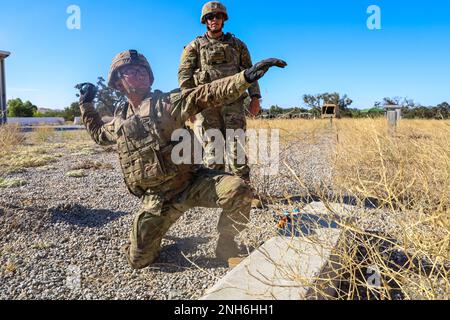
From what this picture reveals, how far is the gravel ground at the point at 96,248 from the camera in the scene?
247cm

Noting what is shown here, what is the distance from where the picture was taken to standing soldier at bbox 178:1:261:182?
12.2ft

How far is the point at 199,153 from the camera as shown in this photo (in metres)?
2.82

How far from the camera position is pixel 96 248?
3.14 m

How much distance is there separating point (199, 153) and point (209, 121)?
0.99 metres

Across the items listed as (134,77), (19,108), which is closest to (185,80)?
(134,77)

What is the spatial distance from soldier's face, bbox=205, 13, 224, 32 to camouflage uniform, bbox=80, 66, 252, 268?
138 cm

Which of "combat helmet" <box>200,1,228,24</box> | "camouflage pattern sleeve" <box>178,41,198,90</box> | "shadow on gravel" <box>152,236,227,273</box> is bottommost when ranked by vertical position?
"shadow on gravel" <box>152,236,227,273</box>

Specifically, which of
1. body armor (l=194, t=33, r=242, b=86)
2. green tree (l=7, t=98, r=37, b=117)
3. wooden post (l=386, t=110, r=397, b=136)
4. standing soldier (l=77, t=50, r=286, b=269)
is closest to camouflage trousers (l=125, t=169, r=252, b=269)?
standing soldier (l=77, t=50, r=286, b=269)

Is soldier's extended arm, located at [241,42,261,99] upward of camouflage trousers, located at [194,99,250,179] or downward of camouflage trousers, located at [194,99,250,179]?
upward

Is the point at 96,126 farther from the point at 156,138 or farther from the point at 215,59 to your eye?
the point at 215,59

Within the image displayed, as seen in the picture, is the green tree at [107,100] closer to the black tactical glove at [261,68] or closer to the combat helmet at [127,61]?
the combat helmet at [127,61]

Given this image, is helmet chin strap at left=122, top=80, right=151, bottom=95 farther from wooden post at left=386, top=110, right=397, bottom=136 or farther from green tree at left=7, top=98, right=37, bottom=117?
green tree at left=7, top=98, right=37, bottom=117

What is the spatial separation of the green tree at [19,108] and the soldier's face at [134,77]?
5043 cm
